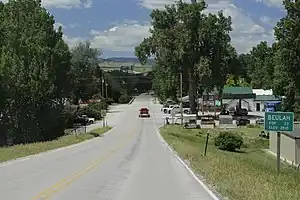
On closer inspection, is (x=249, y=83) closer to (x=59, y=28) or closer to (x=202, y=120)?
(x=202, y=120)

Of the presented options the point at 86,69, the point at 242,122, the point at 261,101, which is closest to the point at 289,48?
the point at 242,122

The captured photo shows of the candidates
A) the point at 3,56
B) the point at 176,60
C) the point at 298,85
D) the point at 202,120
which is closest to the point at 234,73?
the point at 176,60

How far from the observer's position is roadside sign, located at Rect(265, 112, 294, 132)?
22.5m

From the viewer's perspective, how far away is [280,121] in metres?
22.6

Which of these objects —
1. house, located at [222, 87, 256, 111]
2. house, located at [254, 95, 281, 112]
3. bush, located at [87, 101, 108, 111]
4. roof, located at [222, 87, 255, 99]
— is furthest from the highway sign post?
house, located at [254, 95, 281, 112]

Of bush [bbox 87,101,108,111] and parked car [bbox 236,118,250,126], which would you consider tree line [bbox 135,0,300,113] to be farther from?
bush [bbox 87,101,108,111]

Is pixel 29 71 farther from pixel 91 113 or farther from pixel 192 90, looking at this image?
pixel 91 113

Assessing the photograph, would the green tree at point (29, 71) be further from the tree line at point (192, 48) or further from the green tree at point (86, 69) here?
the green tree at point (86, 69)

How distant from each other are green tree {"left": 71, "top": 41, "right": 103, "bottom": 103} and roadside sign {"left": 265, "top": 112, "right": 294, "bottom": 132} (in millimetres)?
120943

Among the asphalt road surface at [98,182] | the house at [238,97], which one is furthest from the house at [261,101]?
the asphalt road surface at [98,182]

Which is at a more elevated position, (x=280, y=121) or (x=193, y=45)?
(x=193, y=45)

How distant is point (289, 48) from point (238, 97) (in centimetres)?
5144

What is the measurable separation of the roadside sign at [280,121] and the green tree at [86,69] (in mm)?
120943

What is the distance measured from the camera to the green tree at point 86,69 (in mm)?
144500
